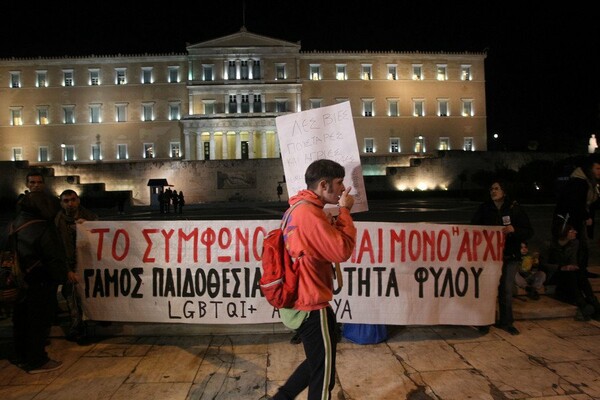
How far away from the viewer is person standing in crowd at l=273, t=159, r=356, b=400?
238 centimetres

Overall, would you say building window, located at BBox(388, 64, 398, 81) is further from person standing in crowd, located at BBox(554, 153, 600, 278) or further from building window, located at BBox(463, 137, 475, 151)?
person standing in crowd, located at BBox(554, 153, 600, 278)

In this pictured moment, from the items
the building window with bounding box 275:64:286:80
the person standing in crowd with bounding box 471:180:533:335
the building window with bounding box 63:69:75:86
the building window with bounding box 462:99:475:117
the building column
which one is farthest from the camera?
the building window with bounding box 462:99:475:117

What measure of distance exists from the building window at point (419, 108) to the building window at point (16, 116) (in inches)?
1775

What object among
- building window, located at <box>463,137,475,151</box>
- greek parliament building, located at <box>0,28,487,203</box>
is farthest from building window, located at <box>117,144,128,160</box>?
building window, located at <box>463,137,475,151</box>

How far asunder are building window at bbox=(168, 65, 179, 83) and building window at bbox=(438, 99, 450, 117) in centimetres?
3041

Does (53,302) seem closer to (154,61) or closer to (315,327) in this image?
(315,327)

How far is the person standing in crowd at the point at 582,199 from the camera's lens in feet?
16.4

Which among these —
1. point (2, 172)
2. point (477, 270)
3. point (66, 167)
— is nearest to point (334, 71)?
point (66, 167)

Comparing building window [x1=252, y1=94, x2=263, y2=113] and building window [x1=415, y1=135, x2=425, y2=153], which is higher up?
building window [x1=252, y1=94, x2=263, y2=113]

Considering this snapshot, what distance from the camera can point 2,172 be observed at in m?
38.1

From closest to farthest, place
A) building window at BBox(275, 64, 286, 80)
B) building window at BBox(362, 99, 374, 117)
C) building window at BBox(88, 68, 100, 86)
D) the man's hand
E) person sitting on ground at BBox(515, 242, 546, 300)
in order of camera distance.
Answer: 1. the man's hand
2. person sitting on ground at BBox(515, 242, 546, 300)
3. building window at BBox(275, 64, 286, 80)
4. building window at BBox(88, 68, 100, 86)
5. building window at BBox(362, 99, 374, 117)

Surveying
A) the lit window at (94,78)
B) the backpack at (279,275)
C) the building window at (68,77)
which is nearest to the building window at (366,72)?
the lit window at (94,78)

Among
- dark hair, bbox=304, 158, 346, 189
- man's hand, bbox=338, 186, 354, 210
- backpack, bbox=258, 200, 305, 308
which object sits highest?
dark hair, bbox=304, 158, 346, 189

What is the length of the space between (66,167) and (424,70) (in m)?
39.4
